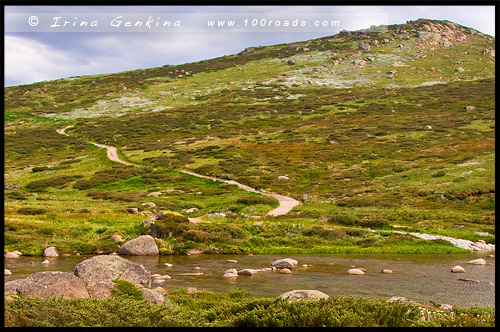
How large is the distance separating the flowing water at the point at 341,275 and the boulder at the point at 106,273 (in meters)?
2.14

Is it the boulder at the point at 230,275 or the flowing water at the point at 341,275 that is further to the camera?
the boulder at the point at 230,275

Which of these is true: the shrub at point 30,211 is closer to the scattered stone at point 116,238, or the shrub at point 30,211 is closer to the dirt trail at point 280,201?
the scattered stone at point 116,238

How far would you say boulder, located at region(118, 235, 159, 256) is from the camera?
27891 mm

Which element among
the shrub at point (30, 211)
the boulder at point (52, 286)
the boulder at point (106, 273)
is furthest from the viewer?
the shrub at point (30, 211)

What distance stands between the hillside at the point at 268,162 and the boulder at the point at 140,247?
102cm

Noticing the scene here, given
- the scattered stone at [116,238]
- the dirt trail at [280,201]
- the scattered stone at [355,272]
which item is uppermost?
the dirt trail at [280,201]

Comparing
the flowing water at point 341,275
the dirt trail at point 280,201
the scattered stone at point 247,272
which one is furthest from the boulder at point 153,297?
the dirt trail at point 280,201

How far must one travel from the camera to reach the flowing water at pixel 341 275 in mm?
18297

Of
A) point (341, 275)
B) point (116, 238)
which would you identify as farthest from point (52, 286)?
point (116, 238)

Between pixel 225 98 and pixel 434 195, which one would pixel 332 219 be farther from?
pixel 225 98

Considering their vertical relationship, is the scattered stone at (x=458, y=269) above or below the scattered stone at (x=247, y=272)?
below

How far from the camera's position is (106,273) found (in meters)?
16.1

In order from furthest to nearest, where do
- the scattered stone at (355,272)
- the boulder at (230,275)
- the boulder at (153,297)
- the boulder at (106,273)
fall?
the scattered stone at (355,272), the boulder at (230,275), the boulder at (106,273), the boulder at (153,297)

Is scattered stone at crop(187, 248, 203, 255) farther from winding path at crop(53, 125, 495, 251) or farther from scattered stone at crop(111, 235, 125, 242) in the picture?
winding path at crop(53, 125, 495, 251)
